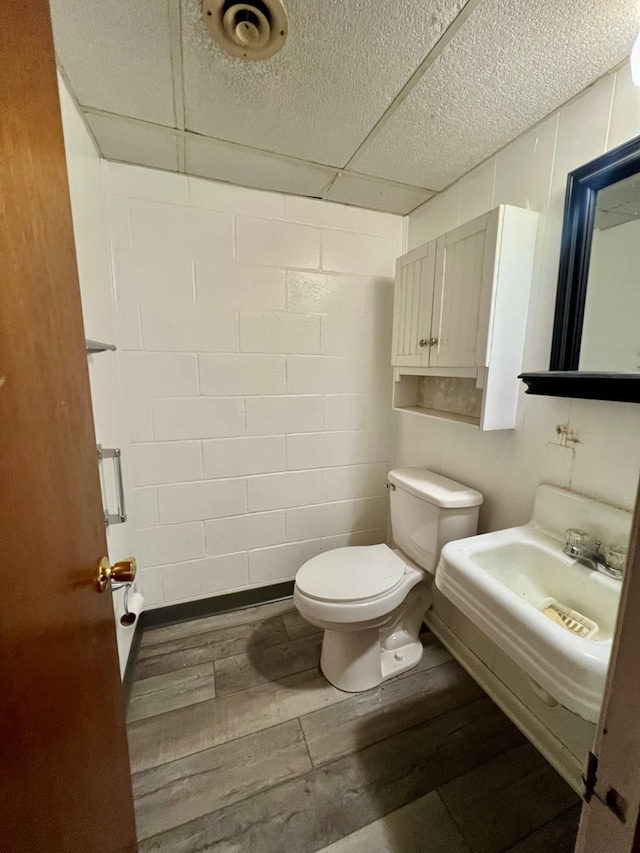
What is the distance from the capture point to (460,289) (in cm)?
131

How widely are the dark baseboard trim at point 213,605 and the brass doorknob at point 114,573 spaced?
122cm

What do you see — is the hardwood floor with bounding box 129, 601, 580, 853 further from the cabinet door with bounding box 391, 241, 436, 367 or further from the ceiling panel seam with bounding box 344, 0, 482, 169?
the ceiling panel seam with bounding box 344, 0, 482, 169

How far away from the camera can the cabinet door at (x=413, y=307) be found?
4.86ft

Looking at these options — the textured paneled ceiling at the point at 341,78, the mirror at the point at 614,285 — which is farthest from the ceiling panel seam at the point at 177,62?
the mirror at the point at 614,285

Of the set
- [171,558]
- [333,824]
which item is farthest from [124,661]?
[333,824]

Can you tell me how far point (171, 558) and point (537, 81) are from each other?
89.7 inches

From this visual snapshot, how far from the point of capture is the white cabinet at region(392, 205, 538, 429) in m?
1.17

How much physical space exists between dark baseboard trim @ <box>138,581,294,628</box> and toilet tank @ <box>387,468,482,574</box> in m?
0.77

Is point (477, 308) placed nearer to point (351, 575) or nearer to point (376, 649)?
point (351, 575)

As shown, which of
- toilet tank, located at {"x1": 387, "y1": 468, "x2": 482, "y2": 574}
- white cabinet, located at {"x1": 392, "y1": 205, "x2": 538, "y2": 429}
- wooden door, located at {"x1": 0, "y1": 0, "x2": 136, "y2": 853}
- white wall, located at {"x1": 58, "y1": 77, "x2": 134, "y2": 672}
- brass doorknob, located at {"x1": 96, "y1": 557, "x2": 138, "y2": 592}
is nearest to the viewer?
wooden door, located at {"x1": 0, "y1": 0, "x2": 136, "y2": 853}

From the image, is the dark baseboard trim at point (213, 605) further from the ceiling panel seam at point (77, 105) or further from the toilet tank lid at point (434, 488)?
the ceiling panel seam at point (77, 105)

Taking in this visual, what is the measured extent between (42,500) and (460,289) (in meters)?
1.40

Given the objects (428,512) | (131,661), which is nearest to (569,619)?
(428,512)

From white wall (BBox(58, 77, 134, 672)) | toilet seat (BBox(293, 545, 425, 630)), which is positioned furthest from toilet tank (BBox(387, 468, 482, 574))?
white wall (BBox(58, 77, 134, 672))
